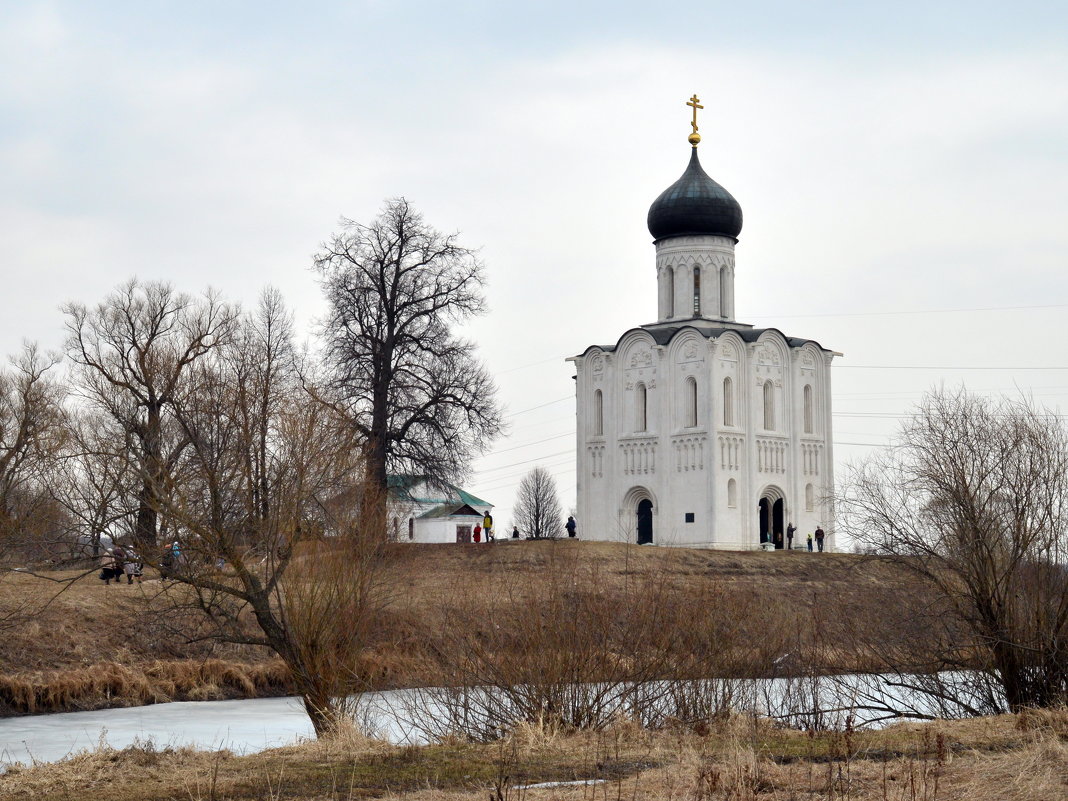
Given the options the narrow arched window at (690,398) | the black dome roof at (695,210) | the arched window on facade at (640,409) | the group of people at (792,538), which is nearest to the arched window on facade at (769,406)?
the narrow arched window at (690,398)

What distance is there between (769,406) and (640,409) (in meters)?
4.29

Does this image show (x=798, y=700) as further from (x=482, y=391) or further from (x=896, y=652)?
(x=482, y=391)

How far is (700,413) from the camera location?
44.6 m

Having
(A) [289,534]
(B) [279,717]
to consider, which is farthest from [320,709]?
(B) [279,717]

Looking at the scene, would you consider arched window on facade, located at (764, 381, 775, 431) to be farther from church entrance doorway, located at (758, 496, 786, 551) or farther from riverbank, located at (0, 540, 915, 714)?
riverbank, located at (0, 540, 915, 714)

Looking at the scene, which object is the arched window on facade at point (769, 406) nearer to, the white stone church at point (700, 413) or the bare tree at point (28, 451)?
the white stone church at point (700, 413)

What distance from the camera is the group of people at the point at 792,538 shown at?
43.7 metres

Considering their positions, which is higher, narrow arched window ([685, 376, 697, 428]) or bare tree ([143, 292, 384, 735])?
narrow arched window ([685, 376, 697, 428])

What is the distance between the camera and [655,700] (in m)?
13.7

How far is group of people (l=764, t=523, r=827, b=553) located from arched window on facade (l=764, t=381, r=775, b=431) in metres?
3.35

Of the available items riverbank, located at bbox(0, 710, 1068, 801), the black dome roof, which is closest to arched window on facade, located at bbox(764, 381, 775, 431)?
the black dome roof

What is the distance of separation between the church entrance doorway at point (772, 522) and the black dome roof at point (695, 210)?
8991mm

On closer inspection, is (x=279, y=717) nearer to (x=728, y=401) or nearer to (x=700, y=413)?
(x=700, y=413)

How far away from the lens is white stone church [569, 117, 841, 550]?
146 ft
